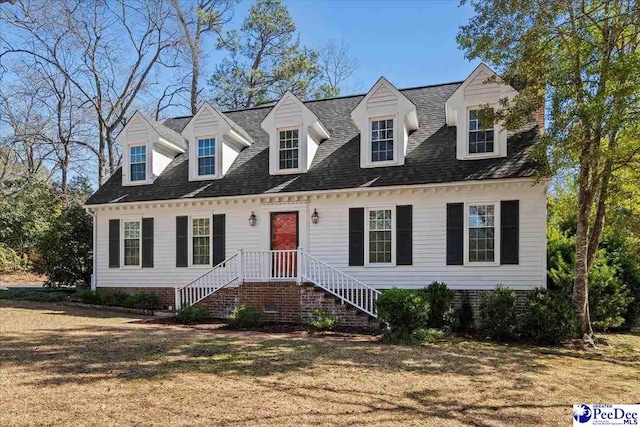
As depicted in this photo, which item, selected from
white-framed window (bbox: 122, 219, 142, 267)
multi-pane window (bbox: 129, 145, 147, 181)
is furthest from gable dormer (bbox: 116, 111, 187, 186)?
white-framed window (bbox: 122, 219, 142, 267)

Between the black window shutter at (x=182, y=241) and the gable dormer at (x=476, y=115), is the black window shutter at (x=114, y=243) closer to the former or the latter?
the black window shutter at (x=182, y=241)

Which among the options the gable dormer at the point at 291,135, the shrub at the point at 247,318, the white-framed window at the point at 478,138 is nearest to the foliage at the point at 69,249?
the gable dormer at the point at 291,135

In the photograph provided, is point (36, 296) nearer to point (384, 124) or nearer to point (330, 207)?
point (330, 207)

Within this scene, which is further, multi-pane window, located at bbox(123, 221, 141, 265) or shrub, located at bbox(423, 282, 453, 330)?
multi-pane window, located at bbox(123, 221, 141, 265)

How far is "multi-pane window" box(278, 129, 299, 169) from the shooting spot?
606 inches

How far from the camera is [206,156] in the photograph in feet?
53.8

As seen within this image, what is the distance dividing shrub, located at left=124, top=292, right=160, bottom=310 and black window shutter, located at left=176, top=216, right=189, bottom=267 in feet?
4.31

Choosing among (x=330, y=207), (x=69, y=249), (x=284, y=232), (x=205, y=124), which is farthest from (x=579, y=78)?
(x=69, y=249)

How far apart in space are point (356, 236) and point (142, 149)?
8537 mm

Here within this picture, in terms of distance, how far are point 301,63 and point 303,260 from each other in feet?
67.0

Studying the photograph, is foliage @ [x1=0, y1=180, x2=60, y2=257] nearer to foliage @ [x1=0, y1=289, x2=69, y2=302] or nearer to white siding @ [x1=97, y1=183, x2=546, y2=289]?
foliage @ [x1=0, y1=289, x2=69, y2=302]

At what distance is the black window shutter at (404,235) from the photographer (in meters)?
13.6

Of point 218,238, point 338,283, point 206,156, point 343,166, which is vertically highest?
point 206,156

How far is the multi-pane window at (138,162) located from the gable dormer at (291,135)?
15.6 ft
